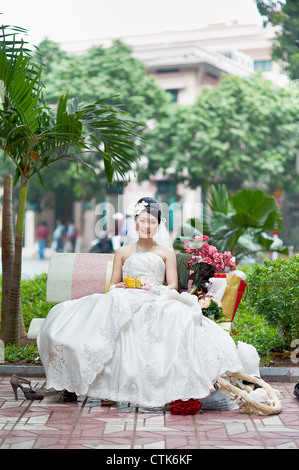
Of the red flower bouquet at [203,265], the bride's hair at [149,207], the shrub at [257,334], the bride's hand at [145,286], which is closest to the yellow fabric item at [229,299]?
Answer: the red flower bouquet at [203,265]

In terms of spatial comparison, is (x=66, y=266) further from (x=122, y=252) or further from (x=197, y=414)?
(x=197, y=414)

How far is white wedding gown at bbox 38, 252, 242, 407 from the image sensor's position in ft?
18.4

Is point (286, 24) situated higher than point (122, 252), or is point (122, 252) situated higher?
point (286, 24)

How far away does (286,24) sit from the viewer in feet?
66.9

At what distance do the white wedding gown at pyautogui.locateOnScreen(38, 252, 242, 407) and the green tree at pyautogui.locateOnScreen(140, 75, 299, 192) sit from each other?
24352 millimetres

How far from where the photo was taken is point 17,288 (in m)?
7.86

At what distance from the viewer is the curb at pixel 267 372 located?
709 cm

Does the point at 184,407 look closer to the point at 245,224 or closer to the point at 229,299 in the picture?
the point at 229,299

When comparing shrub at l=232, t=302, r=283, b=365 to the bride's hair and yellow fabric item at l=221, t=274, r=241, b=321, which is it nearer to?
yellow fabric item at l=221, t=274, r=241, b=321

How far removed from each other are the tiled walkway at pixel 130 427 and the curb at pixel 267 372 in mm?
1033

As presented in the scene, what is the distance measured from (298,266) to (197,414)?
8.82 ft

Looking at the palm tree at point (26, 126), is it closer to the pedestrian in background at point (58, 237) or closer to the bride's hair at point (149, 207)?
the bride's hair at point (149, 207)

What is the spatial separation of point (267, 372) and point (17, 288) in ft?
9.51
